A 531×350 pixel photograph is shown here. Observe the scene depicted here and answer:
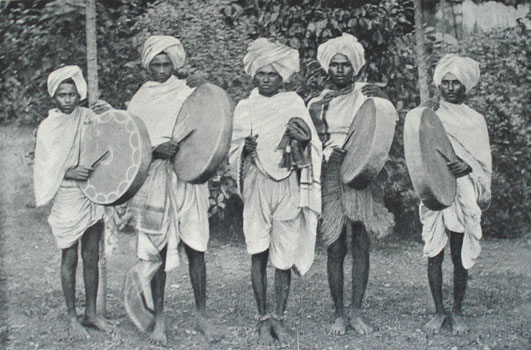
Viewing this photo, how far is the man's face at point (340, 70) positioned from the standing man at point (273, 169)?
1.01ft

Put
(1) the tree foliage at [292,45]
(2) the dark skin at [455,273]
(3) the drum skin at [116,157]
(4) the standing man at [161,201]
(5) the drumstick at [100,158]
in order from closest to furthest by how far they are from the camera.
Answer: (3) the drum skin at [116,157], (5) the drumstick at [100,158], (4) the standing man at [161,201], (2) the dark skin at [455,273], (1) the tree foliage at [292,45]

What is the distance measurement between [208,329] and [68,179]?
1.54 meters

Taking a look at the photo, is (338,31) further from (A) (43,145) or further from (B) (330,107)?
(A) (43,145)

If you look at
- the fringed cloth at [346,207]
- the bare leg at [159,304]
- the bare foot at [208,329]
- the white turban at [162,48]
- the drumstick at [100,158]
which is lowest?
the bare foot at [208,329]

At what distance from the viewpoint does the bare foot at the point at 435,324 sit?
5527 millimetres

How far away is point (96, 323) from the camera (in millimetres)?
5629

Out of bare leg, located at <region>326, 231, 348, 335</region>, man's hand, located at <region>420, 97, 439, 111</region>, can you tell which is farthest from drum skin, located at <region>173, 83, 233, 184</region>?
man's hand, located at <region>420, 97, 439, 111</region>

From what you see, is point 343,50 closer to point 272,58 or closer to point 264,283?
point 272,58

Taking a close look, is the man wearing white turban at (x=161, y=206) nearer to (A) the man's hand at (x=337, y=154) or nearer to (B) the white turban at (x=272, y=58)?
(B) the white turban at (x=272, y=58)

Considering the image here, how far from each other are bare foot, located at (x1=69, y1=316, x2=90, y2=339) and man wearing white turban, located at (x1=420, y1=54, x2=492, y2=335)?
262 centimetres

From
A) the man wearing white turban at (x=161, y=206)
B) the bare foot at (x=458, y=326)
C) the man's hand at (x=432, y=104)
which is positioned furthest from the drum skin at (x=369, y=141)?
the bare foot at (x=458, y=326)

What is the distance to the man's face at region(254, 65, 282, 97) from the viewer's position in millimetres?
5328

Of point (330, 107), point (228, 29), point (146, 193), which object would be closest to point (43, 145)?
point (146, 193)

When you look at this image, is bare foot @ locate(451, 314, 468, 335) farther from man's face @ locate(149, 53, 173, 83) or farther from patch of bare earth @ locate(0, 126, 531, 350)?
man's face @ locate(149, 53, 173, 83)
